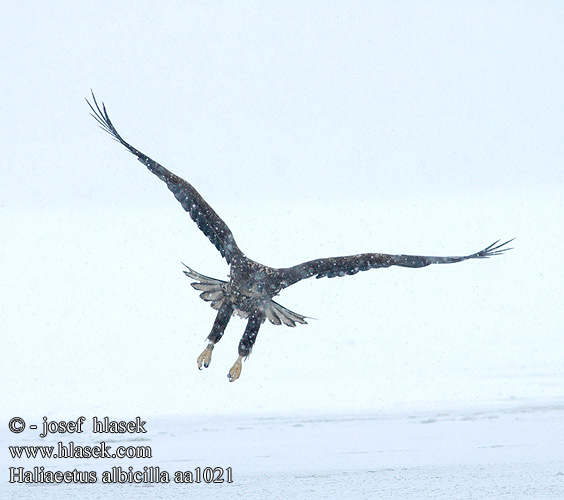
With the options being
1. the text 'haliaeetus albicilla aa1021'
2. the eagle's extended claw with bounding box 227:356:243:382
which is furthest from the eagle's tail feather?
the eagle's extended claw with bounding box 227:356:243:382

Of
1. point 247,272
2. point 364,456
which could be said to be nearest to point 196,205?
point 247,272

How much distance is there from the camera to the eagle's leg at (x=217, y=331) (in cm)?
866

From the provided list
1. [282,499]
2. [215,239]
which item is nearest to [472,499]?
[282,499]

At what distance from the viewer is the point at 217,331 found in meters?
8.66

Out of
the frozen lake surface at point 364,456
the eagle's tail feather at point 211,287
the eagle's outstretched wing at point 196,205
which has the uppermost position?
the eagle's outstretched wing at point 196,205

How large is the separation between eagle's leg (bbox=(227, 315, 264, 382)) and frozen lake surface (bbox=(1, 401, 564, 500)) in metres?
0.82

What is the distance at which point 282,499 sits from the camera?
836cm

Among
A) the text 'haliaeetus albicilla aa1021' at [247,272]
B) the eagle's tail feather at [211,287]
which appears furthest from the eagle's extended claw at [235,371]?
the eagle's tail feather at [211,287]

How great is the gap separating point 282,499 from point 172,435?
1.48 metres

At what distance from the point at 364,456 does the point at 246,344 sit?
1374 millimetres

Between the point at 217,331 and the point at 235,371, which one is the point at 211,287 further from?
the point at 235,371

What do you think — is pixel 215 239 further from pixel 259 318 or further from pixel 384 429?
pixel 384 429

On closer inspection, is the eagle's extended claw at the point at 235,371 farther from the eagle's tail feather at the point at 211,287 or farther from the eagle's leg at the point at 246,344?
the eagle's tail feather at the point at 211,287

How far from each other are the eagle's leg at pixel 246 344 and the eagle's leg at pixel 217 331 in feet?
0.57
